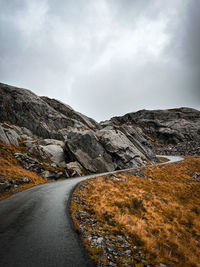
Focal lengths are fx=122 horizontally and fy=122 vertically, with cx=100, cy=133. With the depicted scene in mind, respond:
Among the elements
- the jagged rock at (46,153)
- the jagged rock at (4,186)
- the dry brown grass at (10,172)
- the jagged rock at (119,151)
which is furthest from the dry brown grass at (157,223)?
the jagged rock at (119,151)

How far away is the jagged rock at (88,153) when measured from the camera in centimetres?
3450

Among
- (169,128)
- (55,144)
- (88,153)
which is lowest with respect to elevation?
(88,153)

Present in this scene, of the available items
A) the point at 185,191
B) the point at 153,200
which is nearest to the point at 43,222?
the point at 153,200

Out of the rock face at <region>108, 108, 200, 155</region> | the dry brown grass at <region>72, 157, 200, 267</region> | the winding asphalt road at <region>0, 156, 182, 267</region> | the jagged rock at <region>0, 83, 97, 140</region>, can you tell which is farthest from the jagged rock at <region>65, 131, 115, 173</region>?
the rock face at <region>108, 108, 200, 155</region>

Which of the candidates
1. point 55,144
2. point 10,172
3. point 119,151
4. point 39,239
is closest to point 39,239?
point 39,239

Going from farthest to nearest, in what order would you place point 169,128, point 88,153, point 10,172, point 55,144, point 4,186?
point 169,128
point 55,144
point 88,153
point 10,172
point 4,186

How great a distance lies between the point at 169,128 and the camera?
118 m

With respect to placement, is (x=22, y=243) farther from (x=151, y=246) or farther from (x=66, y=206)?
(x=151, y=246)

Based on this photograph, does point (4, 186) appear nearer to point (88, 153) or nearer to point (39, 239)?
point (39, 239)

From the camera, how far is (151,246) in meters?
6.09

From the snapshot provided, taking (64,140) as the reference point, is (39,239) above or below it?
below

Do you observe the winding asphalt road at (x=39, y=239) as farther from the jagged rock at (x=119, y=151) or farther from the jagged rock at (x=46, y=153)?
the jagged rock at (x=119, y=151)

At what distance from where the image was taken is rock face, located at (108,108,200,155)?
9525cm

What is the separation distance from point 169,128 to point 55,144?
4399 inches
